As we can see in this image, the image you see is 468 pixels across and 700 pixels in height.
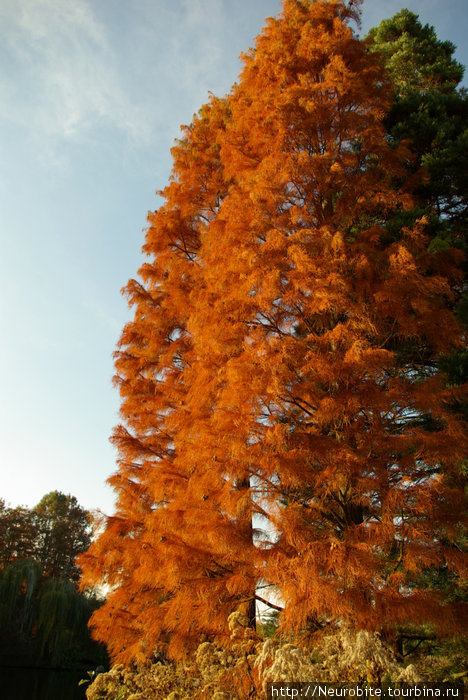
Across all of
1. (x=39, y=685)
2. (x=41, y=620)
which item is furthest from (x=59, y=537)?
(x=39, y=685)

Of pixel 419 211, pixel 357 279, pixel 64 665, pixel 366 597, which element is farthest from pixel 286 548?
pixel 64 665

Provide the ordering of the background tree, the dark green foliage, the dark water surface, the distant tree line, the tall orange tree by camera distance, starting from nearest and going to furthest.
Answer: the tall orange tree
the dark green foliage
the dark water surface
the distant tree line
the background tree

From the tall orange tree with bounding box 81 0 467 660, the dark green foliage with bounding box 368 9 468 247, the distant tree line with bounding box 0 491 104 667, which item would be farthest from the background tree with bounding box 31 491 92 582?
the dark green foliage with bounding box 368 9 468 247

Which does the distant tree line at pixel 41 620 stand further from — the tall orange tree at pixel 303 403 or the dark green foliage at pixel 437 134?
the dark green foliage at pixel 437 134

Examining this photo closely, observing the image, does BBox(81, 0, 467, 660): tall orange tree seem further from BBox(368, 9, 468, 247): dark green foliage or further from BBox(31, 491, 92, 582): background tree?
BBox(31, 491, 92, 582): background tree

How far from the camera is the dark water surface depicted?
12633 mm

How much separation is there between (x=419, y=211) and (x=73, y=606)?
2033cm

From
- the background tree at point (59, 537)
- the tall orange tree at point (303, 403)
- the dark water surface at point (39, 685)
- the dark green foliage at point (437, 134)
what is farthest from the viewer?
the background tree at point (59, 537)

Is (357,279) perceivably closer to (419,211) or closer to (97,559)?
(419,211)

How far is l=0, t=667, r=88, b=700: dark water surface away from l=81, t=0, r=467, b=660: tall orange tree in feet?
29.9

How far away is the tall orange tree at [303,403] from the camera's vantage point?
13.0 ft

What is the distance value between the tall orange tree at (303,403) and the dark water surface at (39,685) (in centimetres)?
911

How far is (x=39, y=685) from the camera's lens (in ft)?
48.9

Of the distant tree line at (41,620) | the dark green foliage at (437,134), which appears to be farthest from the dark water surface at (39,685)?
the dark green foliage at (437,134)
